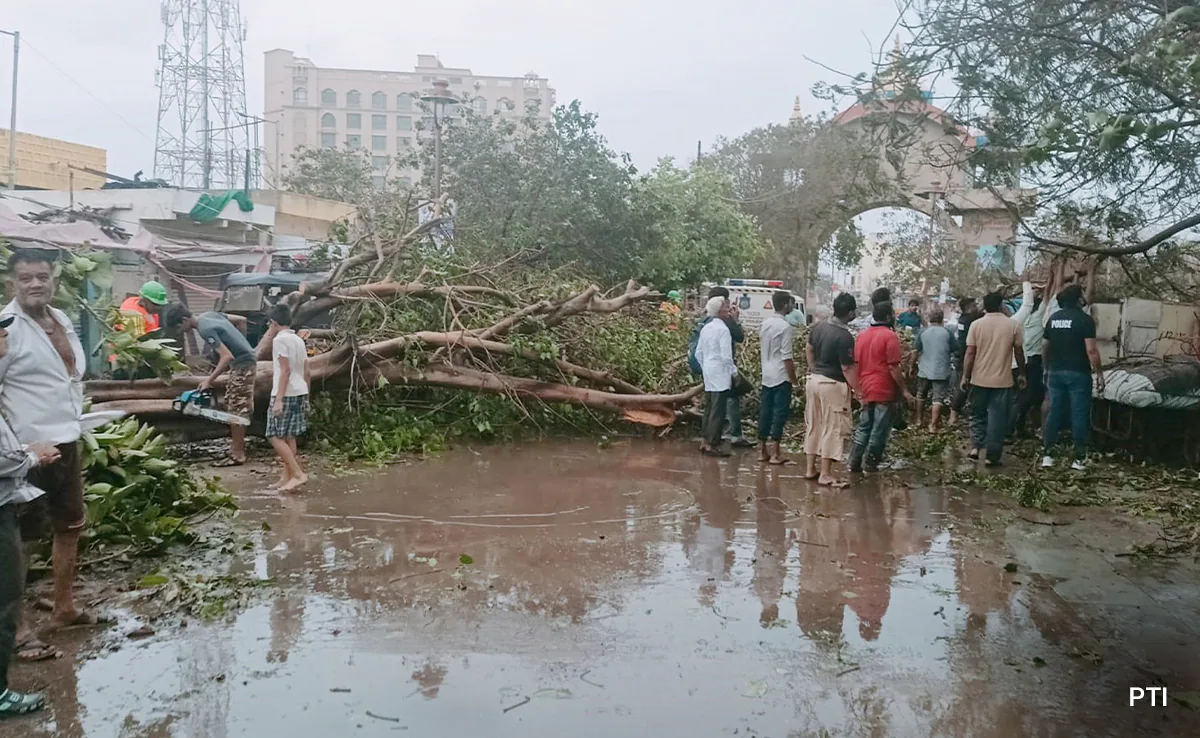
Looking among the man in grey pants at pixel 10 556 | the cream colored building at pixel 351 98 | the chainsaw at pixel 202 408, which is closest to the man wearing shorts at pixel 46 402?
the man in grey pants at pixel 10 556

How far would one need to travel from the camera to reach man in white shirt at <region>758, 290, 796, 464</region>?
30.1ft

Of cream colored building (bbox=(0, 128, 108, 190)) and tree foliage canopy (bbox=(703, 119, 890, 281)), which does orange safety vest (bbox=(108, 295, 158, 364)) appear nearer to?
tree foliage canopy (bbox=(703, 119, 890, 281))

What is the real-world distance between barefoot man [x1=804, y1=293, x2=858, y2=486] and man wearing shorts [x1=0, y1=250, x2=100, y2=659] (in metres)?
5.72

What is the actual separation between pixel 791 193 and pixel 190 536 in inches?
1146

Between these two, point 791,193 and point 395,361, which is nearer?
point 395,361

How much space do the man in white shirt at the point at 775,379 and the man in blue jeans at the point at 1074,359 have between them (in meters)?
2.46

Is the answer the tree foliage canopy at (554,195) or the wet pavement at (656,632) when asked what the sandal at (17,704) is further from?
the tree foliage canopy at (554,195)

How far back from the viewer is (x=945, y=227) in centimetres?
2589

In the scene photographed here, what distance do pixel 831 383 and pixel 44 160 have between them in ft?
108

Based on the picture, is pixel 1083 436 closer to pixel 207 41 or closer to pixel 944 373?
pixel 944 373

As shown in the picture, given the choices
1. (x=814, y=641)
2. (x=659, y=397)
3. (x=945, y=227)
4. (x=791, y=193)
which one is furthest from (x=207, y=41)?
(x=814, y=641)

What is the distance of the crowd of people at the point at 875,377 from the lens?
813 cm

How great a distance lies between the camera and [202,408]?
8.77m

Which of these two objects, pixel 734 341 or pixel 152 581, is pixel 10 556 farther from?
pixel 734 341
